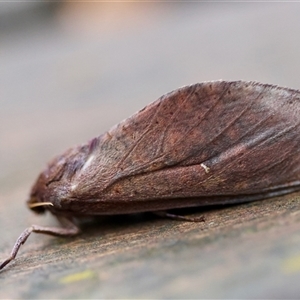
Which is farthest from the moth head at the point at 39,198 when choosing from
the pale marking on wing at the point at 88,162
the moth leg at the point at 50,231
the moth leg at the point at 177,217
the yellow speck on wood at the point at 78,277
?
the yellow speck on wood at the point at 78,277

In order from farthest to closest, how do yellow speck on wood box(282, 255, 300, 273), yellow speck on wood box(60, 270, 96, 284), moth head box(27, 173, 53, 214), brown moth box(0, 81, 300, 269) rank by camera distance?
moth head box(27, 173, 53, 214), brown moth box(0, 81, 300, 269), yellow speck on wood box(60, 270, 96, 284), yellow speck on wood box(282, 255, 300, 273)

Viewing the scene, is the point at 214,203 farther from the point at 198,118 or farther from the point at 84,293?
the point at 84,293

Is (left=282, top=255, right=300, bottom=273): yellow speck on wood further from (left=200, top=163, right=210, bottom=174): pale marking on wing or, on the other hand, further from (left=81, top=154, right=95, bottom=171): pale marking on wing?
(left=81, top=154, right=95, bottom=171): pale marking on wing

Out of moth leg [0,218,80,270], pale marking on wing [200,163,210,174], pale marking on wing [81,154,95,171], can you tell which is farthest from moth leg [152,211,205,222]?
moth leg [0,218,80,270]

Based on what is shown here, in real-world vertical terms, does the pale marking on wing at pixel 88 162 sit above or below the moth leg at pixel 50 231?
above

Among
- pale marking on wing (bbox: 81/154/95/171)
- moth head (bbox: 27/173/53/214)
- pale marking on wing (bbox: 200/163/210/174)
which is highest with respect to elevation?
pale marking on wing (bbox: 81/154/95/171)

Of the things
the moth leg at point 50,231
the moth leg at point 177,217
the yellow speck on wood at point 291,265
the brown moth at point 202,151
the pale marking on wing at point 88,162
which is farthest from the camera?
the pale marking on wing at point 88,162

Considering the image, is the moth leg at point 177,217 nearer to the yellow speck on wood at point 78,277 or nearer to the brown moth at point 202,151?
the brown moth at point 202,151
